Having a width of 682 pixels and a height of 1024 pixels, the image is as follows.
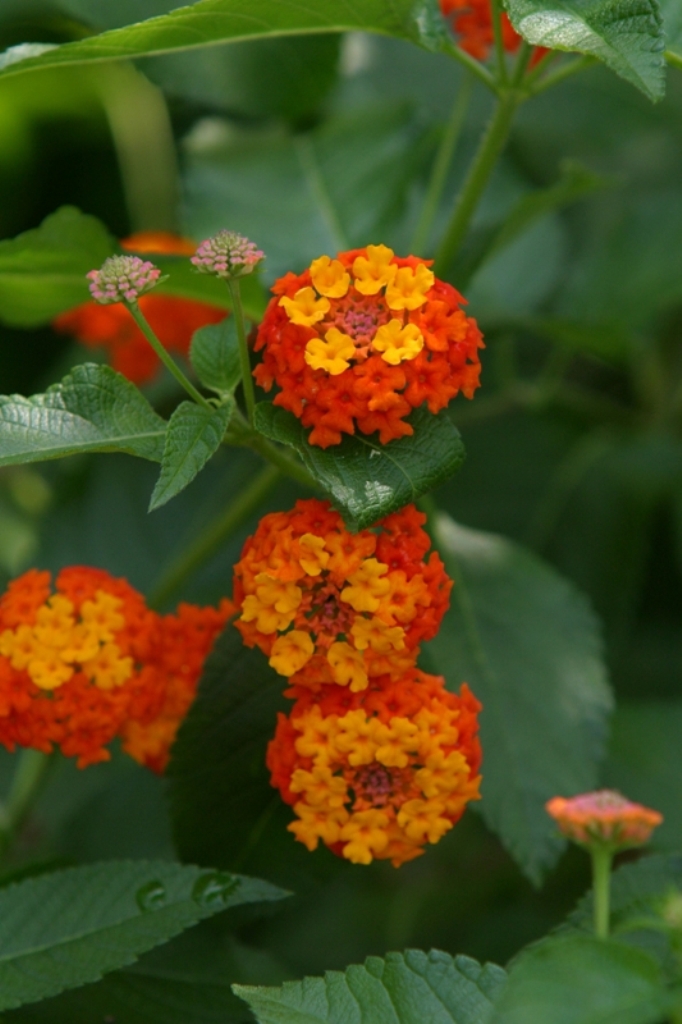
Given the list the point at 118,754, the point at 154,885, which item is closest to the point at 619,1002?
the point at 154,885

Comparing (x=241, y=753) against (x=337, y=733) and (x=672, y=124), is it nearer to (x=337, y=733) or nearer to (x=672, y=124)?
(x=337, y=733)

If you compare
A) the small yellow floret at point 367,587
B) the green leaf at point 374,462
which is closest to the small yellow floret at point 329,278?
the green leaf at point 374,462

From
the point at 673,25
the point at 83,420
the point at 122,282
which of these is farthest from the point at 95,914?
the point at 673,25

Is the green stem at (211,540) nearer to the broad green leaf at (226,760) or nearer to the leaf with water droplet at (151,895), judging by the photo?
the broad green leaf at (226,760)

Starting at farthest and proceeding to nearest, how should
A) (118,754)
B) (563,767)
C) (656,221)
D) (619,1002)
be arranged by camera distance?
(656,221), (118,754), (563,767), (619,1002)

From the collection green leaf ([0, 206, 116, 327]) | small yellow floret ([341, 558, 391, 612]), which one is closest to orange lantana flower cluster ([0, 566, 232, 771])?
small yellow floret ([341, 558, 391, 612])

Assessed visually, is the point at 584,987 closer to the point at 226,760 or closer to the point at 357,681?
the point at 357,681

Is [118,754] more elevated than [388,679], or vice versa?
[388,679]
